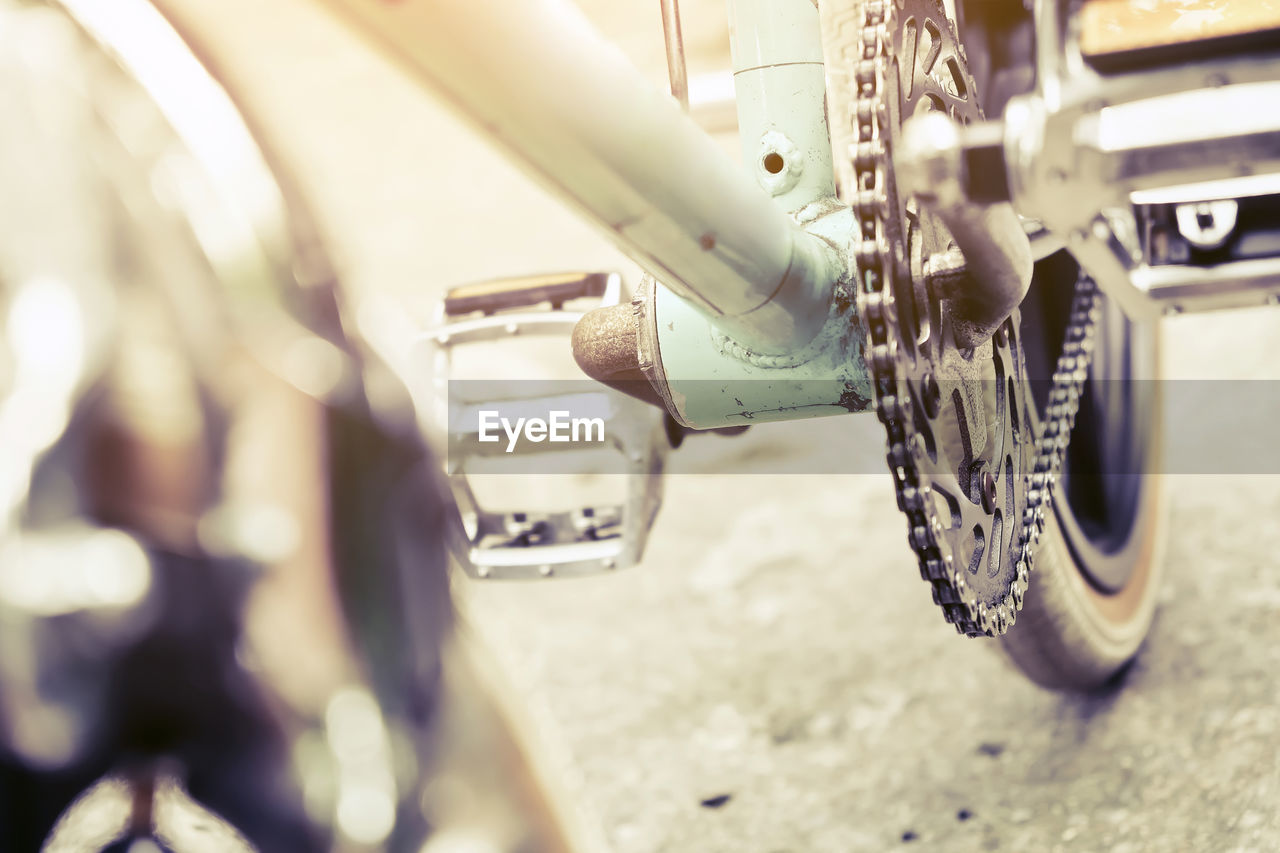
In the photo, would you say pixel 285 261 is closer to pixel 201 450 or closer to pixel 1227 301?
pixel 201 450

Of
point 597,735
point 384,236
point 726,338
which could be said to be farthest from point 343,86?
point 726,338

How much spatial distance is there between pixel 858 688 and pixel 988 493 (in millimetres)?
589

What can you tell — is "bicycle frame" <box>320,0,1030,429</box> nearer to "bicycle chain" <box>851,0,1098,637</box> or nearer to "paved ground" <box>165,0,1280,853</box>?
"bicycle chain" <box>851,0,1098,637</box>

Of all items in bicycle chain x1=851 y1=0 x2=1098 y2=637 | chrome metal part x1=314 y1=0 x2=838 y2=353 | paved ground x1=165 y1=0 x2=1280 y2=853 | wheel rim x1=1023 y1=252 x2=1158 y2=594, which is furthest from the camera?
wheel rim x1=1023 y1=252 x2=1158 y2=594

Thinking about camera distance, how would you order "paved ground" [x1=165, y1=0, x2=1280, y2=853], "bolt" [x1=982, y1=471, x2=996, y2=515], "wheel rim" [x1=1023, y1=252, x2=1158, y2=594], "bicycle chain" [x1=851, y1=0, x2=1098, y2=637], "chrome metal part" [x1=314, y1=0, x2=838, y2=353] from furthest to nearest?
"wheel rim" [x1=1023, y1=252, x2=1158, y2=594], "paved ground" [x1=165, y1=0, x2=1280, y2=853], "bolt" [x1=982, y1=471, x2=996, y2=515], "bicycle chain" [x1=851, y1=0, x2=1098, y2=637], "chrome metal part" [x1=314, y1=0, x2=838, y2=353]

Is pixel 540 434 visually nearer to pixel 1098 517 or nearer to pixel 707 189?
pixel 707 189

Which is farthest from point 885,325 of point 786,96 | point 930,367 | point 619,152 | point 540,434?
point 540,434

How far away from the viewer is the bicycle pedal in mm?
1108

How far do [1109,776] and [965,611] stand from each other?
49 cm

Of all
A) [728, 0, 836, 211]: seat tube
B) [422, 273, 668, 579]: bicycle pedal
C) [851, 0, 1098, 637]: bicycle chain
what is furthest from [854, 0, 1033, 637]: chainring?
[422, 273, 668, 579]: bicycle pedal

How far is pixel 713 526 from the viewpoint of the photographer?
1881mm

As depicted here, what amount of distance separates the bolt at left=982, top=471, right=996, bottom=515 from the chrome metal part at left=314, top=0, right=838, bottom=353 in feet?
0.60

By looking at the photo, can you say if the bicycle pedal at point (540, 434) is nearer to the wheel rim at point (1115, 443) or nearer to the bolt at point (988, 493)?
the bolt at point (988, 493)

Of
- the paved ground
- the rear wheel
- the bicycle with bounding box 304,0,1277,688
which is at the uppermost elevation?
the bicycle with bounding box 304,0,1277,688
